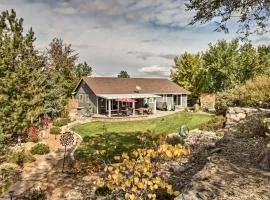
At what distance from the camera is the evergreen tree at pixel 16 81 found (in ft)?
69.2

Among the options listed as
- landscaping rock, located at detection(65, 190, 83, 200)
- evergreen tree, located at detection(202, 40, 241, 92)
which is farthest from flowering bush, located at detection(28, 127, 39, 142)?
evergreen tree, located at detection(202, 40, 241, 92)

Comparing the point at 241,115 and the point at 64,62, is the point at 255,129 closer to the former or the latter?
the point at 241,115

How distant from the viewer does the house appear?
133ft

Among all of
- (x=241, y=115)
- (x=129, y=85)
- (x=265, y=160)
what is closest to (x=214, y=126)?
(x=241, y=115)

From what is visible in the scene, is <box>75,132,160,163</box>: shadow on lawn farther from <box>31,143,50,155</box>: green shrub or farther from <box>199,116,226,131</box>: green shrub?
<box>199,116,226,131</box>: green shrub

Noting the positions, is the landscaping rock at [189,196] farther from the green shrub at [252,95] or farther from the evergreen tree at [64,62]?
the evergreen tree at [64,62]

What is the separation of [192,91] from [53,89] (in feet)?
91.1

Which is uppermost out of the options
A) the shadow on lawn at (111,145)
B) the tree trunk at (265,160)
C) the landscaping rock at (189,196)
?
the tree trunk at (265,160)

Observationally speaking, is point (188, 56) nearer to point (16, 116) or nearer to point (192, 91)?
point (192, 91)

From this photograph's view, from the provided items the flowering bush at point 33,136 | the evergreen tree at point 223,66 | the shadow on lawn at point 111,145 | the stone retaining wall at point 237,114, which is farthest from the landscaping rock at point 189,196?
the evergreen tree at point 223,66

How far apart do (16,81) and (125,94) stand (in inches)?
848

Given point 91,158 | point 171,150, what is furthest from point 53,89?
point 171,150

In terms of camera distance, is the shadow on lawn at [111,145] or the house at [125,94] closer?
the shadow on lawn at [111,145]

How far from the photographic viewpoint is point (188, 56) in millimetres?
54125
